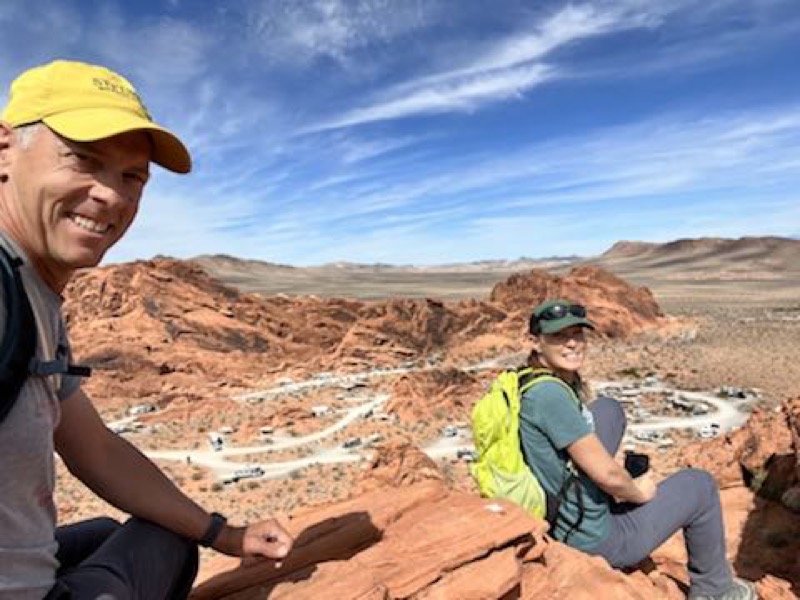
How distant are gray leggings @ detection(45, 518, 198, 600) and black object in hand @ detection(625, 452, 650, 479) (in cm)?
394

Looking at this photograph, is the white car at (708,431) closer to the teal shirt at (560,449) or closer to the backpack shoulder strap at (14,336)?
the teal shirt at (560,449)

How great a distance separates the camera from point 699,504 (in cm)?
544

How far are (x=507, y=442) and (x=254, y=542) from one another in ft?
7.85

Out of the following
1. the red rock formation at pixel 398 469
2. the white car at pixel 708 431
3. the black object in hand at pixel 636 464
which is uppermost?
the black object in hand at pixel 636 464

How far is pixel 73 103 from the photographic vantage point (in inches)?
88.7

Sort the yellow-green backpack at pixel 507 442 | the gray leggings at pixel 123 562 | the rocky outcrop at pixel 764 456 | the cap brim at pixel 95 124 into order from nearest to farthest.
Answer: the cap brim at pixel 95 124 < the gray leggings at pixel 123 562 < the yellow-green backpack at pixel 507 442 < the rocky outcrop at pixel 764 456

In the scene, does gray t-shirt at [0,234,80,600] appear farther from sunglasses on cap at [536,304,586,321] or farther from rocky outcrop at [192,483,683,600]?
sunglasses on cap at [536,304,586,321]

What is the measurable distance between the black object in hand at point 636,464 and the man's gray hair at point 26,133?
5257 mm

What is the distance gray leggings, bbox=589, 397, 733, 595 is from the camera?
5.40m

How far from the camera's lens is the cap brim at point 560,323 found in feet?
16.9

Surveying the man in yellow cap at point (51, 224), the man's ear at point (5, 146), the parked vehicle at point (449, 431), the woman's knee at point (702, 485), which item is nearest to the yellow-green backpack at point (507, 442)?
the woman's knee at point (702, 485)

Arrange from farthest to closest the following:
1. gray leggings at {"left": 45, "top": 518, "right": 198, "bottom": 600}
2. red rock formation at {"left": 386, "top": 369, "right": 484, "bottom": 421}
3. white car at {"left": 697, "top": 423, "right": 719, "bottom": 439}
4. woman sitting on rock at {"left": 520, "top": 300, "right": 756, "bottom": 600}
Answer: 1. red rock formation at {"left": 386, "top": 369, "right": 484, "bottom": 421}
2. white car at {"left": 697, "top": 423, "right": 719, "bottom": 439}
3. woman sitting on rock at {"left": 520, "top": 300, "right": 756, "bottom": 600}
4. gray leggings at {"left": 45, "top": 518, "right": 198, "bottom": 600}

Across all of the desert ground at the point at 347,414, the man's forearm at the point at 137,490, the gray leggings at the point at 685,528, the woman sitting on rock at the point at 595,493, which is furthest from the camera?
the desert ground at the point at 347,414

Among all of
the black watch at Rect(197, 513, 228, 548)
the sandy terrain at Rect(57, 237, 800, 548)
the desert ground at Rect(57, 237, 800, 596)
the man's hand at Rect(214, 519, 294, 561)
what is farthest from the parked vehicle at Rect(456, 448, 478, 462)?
the black watch at Rect(197, 513, 228, 548)
